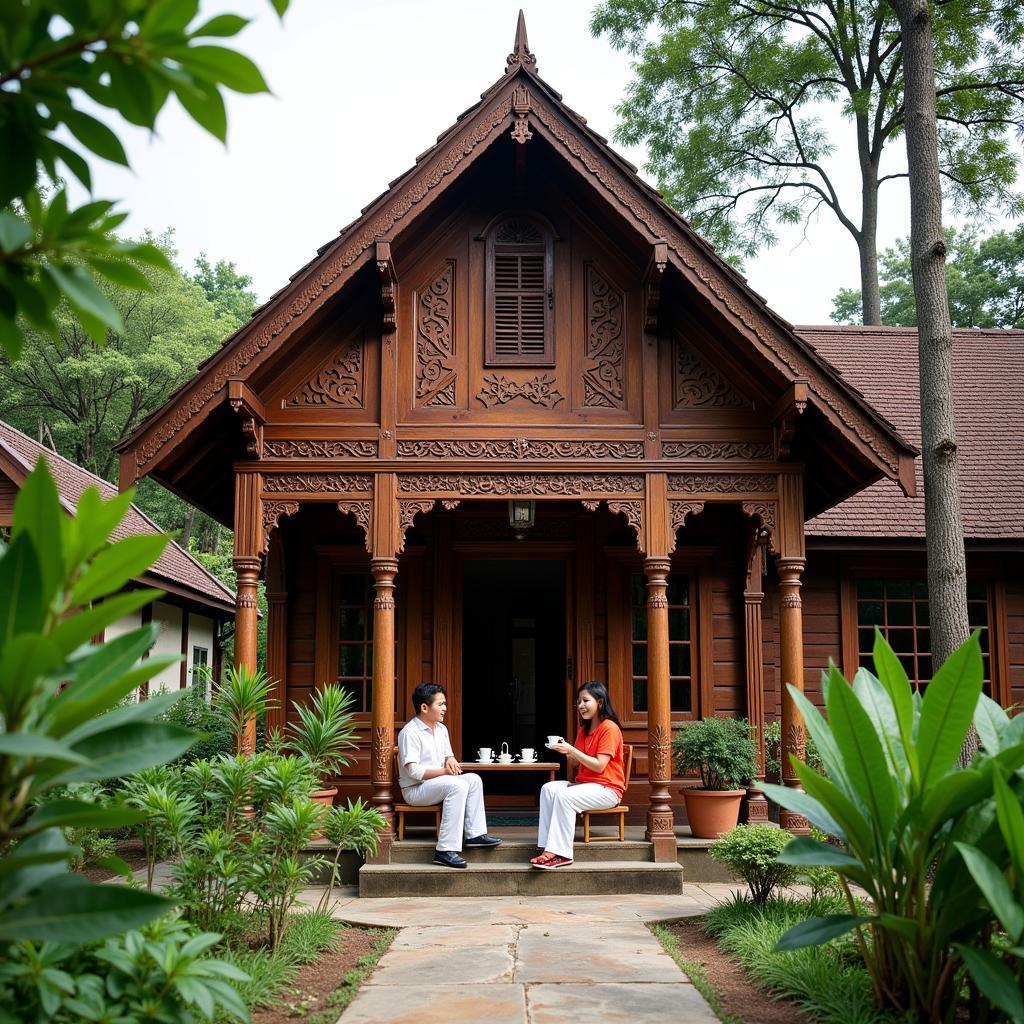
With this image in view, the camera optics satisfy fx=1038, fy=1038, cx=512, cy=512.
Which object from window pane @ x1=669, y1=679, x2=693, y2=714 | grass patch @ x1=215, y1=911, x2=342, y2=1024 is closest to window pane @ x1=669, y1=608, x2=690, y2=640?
window pane @ x1=669, y1=679, x2=693, y2=714

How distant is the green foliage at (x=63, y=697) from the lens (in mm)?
2174

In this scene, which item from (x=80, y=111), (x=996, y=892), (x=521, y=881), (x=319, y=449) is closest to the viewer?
(x=80, y=111)

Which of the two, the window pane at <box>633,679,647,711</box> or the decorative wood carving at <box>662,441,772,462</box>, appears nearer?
the decorative wood carving at <box>662,441,772,462</box>

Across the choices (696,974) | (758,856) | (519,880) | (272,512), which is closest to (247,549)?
(272,512)

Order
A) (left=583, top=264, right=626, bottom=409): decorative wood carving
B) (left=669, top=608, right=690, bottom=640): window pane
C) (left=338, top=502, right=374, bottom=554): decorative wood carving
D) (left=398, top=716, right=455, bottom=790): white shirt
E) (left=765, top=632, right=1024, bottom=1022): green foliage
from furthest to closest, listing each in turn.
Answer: (left=669, top=608, right=690, bottom=640): window pane < (left=583, top=264, right=626, bottom=409): decorative wood carving < (left=338, top=502, right=374, bottom=554): decorative wood carving < (left=398, top=716, right=455, bottom=790): white shirt < (left=765, top=632, right=1024, bottom=1022): green foliage

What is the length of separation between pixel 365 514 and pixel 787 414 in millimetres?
3309

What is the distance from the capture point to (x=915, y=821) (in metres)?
3.80

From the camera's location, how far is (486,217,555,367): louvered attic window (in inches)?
327

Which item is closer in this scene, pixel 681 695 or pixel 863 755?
pixel 863 755

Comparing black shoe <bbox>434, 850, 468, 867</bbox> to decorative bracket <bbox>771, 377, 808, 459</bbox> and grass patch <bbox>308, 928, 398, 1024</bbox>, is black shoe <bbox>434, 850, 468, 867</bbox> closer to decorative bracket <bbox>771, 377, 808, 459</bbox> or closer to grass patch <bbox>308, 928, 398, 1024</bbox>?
grass patch <bbox>308, 928, 398, 1024</bbox>

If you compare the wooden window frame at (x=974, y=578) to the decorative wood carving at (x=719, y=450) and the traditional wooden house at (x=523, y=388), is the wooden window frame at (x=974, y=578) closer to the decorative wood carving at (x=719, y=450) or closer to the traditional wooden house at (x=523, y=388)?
the traditional wooden house at (x=523, y=388)

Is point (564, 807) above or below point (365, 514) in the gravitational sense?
below

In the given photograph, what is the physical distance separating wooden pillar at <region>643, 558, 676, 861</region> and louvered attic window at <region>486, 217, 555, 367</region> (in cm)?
195

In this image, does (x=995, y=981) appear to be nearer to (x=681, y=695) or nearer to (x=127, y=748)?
(x=127, y=748)
